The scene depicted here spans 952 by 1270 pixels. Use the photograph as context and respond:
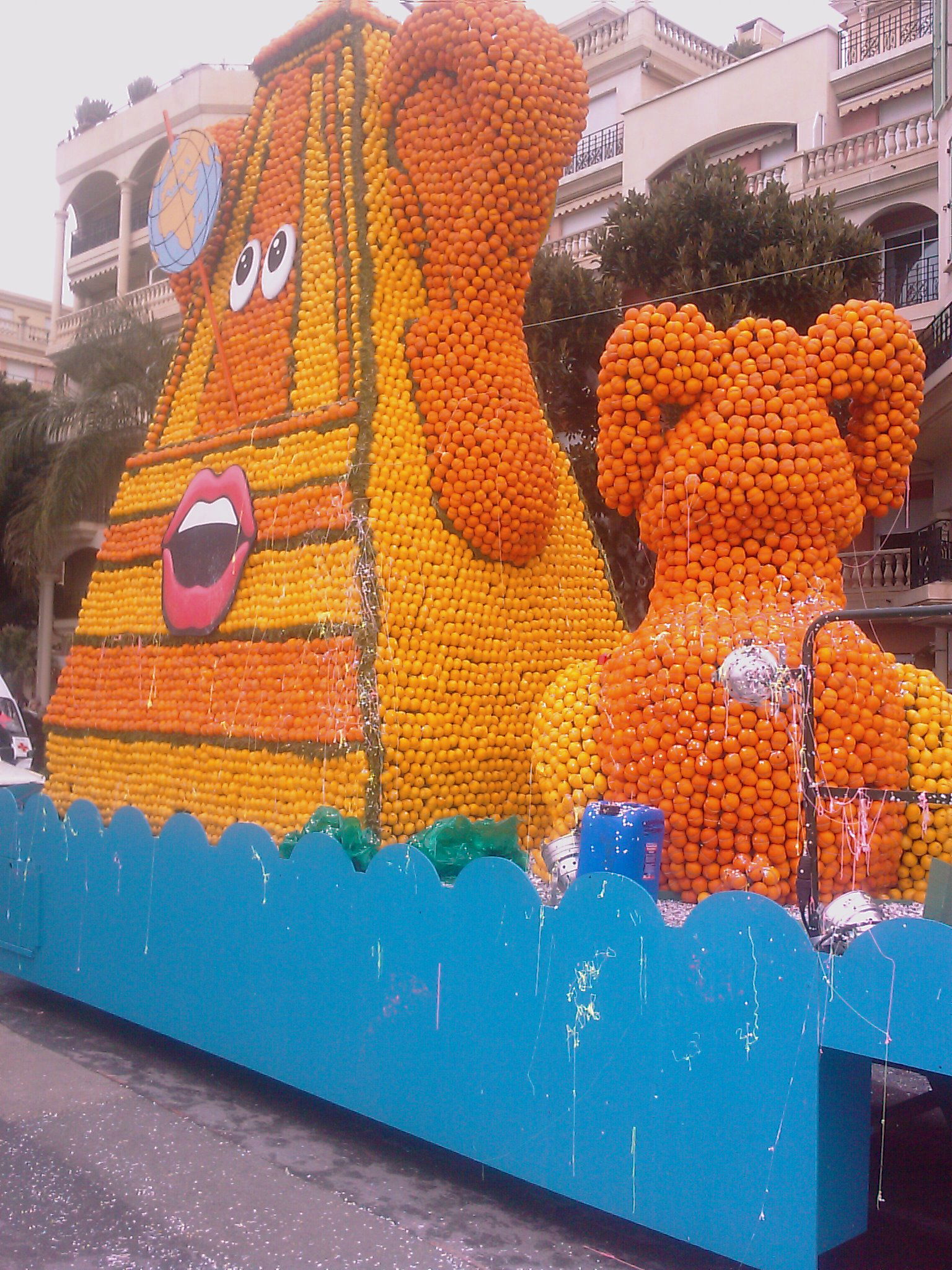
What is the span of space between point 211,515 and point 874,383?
3.49 m

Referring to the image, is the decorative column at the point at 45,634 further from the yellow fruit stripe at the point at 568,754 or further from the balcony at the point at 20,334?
the yellow fruit stripe at the point at 568,754

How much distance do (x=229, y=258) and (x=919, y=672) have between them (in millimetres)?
4552

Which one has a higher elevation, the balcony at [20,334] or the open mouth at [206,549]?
the balcony at [20,334]

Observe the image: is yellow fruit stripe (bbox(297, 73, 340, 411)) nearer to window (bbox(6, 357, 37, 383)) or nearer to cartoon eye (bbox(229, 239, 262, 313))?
cartoon eye (bbox(229, 239, 262, 313))

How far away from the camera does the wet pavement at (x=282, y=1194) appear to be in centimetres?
370

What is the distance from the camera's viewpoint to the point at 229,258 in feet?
22.8

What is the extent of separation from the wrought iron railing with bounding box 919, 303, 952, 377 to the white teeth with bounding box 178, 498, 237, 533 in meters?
8.65

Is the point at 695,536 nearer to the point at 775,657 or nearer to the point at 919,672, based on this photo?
the point at 775,657

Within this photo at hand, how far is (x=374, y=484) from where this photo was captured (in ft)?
18.2

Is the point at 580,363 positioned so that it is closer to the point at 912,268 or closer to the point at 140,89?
the point at 912,268

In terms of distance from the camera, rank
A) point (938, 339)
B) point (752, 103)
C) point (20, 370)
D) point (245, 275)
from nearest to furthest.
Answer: point (245, 275) < point (938, 339) < point (752, 103) < point (20, 370)

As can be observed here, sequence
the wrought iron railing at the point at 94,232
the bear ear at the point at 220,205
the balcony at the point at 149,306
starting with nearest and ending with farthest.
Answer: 1. the bear ear at the point at 220,205
2. the balcony at the point at 149,306
3. the wrought iron railing at the point at 94,232

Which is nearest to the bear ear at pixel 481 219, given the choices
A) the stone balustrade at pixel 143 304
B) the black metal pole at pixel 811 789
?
the black metal pole at pixel 811 789

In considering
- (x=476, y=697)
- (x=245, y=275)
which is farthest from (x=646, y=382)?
(x=245, y=275)
